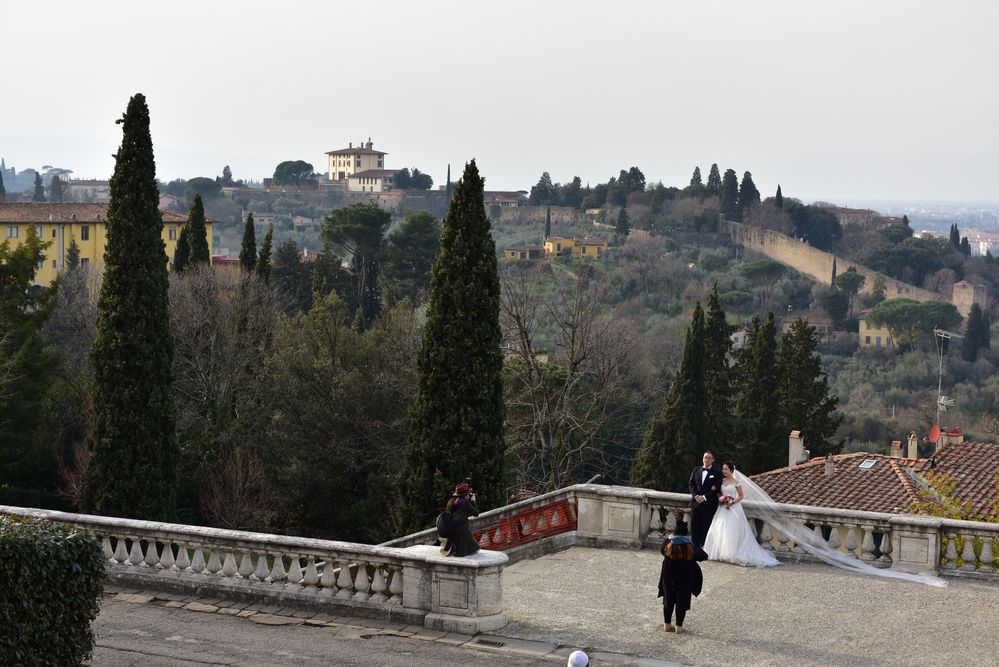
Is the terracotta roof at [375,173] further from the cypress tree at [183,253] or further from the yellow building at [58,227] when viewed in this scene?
the cypress tree at [183,253]

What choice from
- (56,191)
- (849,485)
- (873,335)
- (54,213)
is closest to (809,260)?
(873,335)

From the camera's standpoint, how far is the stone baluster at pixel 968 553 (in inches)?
528

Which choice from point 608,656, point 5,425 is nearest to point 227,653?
point 608,656

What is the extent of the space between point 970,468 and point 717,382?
1468cm

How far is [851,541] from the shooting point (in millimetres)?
13898

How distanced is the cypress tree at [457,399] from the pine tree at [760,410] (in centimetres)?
2706

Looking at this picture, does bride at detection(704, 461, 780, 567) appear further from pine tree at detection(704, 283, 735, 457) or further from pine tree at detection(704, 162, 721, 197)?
pine tree at detection(704, 162, 721, 197)

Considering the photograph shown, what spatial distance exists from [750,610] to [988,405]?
79.0 m

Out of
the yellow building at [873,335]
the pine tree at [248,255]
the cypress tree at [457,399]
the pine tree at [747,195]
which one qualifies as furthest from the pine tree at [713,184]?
the cypress tree at [457,399]

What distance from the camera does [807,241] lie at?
140500mm

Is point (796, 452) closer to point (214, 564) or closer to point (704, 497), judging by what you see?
point (704, 497)

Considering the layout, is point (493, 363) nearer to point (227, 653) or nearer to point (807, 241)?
point (227, 653)

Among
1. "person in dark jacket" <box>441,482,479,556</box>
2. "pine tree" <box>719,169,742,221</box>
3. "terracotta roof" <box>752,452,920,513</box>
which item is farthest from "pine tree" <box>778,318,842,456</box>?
"pine tree" <box>719,169,742,221</box>

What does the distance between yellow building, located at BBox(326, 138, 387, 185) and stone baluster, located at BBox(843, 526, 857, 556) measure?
165400mm
